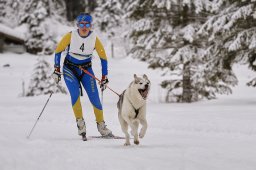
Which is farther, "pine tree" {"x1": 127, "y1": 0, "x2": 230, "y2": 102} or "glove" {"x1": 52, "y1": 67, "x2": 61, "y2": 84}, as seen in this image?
"pine tree" {"x1": 127, "y1": 0, "x2": 230, "y2": 102}

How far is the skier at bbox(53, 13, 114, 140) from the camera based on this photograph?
7629mm

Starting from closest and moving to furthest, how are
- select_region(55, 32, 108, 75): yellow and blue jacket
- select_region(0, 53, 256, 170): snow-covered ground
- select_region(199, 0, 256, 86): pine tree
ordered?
select_region(0, 53, 256, 170): snow-covered ground
select_region(55, 32, 108, 75): yellow and blue jacket
select_region(199, 0, 256, 86): pine tree

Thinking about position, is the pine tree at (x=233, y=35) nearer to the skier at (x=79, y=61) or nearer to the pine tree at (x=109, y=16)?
the skier at (x=79, y=61)

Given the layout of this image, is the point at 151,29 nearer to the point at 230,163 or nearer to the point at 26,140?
the point at 26,140

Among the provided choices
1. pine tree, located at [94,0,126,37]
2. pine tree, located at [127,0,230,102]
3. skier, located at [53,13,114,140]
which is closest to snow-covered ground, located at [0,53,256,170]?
skier, located at [53,13,114,140]

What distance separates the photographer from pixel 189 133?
8.80m

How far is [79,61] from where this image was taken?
7848 mm

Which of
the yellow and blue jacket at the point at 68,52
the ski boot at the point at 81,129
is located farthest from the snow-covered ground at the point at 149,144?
the yellow and blue jacket at the point at 68,52

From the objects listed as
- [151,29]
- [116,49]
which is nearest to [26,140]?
[151,29]

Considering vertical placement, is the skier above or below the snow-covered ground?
above

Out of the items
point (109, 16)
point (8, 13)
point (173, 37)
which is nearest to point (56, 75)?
point (173, 37)

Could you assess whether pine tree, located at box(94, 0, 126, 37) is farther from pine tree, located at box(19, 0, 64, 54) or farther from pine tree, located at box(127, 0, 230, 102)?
pine tree, located at box(127, 0, 230, 102)

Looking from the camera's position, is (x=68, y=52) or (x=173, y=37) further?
(x=173, y=37)

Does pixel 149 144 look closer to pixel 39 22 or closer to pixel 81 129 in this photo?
pixel 81 129
